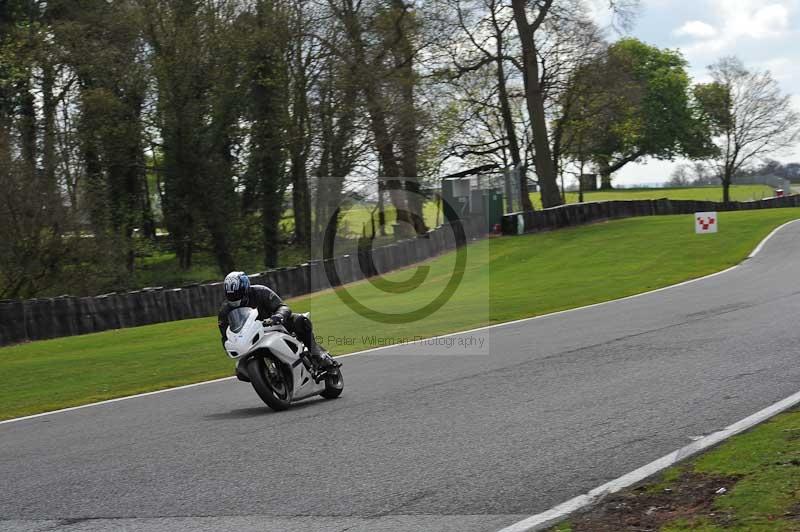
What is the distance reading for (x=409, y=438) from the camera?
8.19 metres

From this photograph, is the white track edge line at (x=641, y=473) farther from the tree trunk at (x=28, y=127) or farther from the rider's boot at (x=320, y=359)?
the tree trunk at (x=28, y=127)

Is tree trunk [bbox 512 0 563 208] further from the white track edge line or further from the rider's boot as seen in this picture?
the white track edge line

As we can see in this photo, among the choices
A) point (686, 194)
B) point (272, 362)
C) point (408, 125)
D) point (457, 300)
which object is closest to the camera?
point (272, 362)

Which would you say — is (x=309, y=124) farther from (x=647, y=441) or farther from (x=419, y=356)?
(x=647, y=441)

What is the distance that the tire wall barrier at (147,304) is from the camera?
22.1m

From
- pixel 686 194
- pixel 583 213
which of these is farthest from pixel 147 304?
pixel 686 194

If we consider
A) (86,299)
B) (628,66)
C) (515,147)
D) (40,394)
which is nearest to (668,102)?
(628,66)

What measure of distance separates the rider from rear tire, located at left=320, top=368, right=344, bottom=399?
10cm

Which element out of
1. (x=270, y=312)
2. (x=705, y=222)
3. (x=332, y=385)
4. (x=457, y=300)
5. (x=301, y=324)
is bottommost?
(x=457, y=300)

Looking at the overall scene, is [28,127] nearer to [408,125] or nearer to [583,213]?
[408,125]

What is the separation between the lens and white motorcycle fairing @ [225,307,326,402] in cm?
998

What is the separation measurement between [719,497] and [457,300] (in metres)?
18.6

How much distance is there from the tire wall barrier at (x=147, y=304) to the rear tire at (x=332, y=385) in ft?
42.6

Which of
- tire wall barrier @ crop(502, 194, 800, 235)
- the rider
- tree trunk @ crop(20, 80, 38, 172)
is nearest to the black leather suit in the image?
the rider
